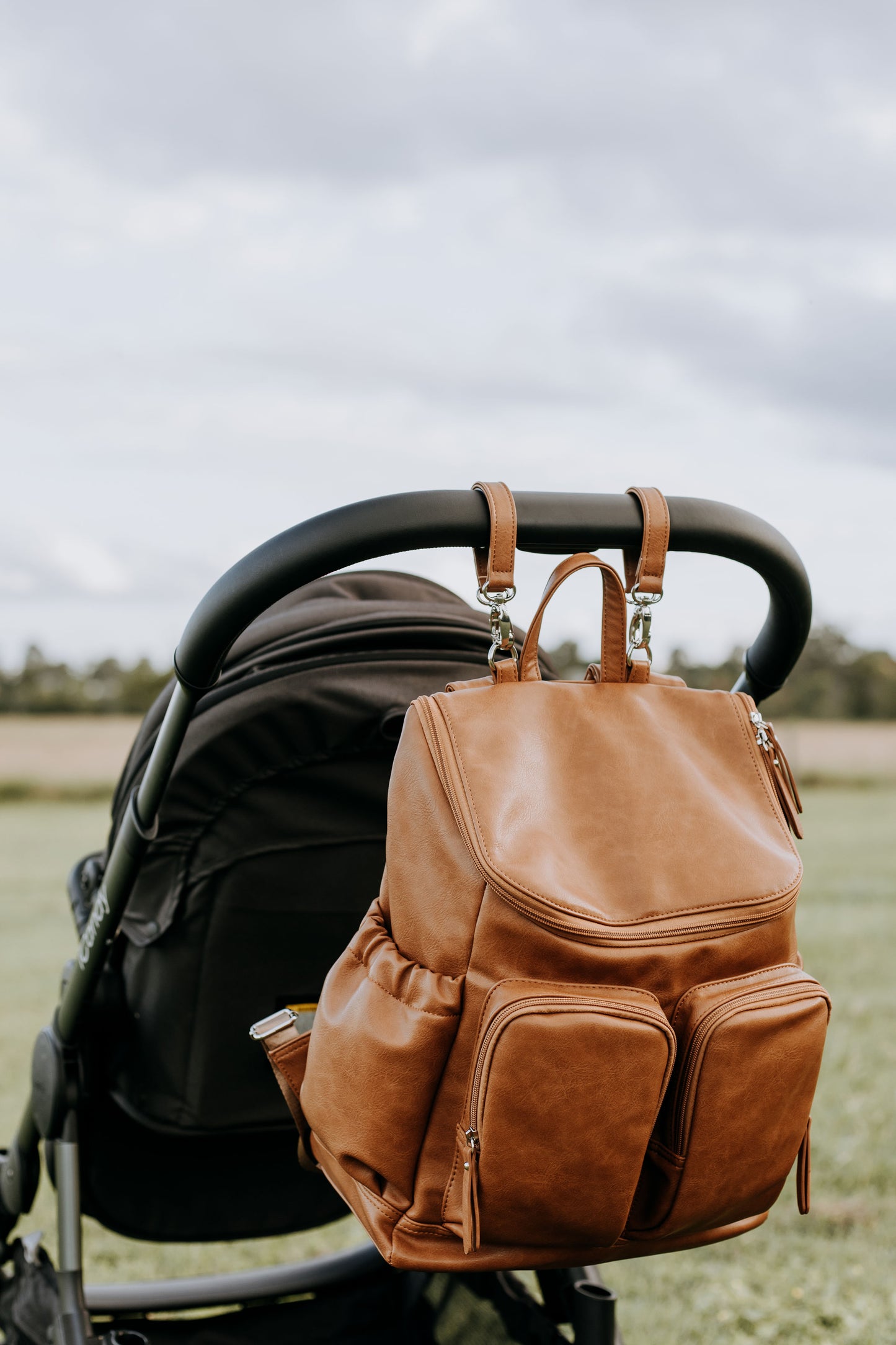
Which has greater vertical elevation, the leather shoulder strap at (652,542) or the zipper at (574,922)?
the leather shoulder strap at (652,542)

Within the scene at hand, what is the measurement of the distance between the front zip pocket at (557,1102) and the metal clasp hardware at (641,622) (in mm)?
304

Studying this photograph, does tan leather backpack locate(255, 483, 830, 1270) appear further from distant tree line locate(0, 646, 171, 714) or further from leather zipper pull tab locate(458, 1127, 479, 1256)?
distant tree line locate(0, 646, 171, 714)

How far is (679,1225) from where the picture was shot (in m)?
0.96

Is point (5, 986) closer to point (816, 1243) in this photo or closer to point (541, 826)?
point (816, 1243)

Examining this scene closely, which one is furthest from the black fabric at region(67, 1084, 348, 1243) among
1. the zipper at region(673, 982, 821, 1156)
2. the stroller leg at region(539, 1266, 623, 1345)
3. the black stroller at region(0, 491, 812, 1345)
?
the zipper at region(673, 982, 821, 1156)

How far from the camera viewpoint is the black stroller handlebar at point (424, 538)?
3.02ft

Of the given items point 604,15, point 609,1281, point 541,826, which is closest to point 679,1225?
point 541,826

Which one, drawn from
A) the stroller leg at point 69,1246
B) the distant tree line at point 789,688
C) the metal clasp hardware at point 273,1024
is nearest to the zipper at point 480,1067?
the metal clasp hardware at point 273,1024

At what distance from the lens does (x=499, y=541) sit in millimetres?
923

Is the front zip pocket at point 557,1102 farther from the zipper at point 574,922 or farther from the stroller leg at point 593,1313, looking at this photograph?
the stroller leg at point 593,1313

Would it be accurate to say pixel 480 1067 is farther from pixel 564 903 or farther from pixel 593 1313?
pixel 593 1313

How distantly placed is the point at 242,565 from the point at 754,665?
63cm

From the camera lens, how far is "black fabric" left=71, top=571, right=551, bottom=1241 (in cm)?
126

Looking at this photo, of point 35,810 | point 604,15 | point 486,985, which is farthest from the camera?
point 35,810
